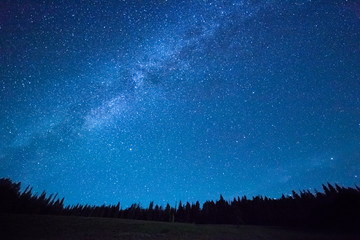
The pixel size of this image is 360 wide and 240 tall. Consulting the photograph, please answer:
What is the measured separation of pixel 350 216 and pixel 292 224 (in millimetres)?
16071

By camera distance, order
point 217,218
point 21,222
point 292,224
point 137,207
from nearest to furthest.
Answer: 1. point 21,222
2. point 292,224
3. point 217,218
4. point 137,207

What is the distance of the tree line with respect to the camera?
196 feet

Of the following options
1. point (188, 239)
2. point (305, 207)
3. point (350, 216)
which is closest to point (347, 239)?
point (350, 216)

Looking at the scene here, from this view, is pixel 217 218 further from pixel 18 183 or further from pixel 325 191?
pixel 18 183

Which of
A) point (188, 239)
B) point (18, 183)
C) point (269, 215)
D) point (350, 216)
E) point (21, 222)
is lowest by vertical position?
point (188, 239)

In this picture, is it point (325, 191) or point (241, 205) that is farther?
point (241, 205)

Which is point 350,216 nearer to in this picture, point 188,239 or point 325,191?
→ point 325,191

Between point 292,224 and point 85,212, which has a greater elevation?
point 85,212

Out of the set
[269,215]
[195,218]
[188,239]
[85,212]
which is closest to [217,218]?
[195,218]

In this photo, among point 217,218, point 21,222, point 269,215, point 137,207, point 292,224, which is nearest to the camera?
point 21,222

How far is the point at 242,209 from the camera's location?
86.1 metres

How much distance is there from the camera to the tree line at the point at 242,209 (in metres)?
59.7

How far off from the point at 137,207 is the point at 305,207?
70422mm

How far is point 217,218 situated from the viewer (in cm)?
8650
